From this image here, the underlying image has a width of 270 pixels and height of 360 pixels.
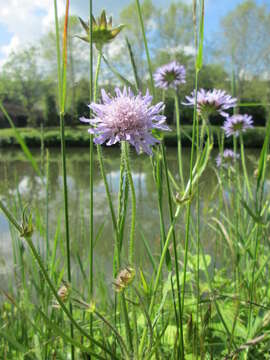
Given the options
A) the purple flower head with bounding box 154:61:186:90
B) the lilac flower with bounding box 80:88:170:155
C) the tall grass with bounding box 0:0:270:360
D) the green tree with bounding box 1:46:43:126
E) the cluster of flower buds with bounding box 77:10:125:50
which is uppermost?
the green tree with bounding box 1:46:43:126

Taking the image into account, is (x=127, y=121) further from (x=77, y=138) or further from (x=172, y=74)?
(x=77, y=138)

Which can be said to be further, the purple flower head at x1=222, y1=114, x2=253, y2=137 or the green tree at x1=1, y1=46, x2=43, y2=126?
the green tree at x1=1, y1=46, x2=43, y2=126

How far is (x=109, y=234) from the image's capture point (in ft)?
6.90

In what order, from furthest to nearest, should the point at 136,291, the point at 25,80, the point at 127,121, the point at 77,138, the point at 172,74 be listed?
1. the point at 25,80
2. the point at 77,138
3. the point at 172,74
4. the point at 127,121
5. the point at 136,291

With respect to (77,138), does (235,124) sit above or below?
above

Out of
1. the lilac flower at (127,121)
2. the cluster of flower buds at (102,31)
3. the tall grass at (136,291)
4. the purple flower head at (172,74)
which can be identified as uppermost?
the purple flower head at (172,74)

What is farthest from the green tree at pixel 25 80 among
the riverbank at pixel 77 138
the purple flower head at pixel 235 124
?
the purple flower head at pixel 235 124

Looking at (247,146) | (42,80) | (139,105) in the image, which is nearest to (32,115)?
(42,80)

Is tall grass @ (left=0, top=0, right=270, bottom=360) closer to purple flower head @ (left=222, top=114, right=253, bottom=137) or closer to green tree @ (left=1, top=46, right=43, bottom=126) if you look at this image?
purple flower head @ (left=222, top=114, right=253, bottom=137)

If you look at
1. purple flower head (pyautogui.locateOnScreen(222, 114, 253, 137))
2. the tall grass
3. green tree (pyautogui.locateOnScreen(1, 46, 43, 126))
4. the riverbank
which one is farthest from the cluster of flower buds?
green tree (pyautogui.locateOnScreen(1, 46, 43, 126))

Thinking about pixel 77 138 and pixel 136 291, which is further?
pixel 77 138

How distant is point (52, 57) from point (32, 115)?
7.26 ft

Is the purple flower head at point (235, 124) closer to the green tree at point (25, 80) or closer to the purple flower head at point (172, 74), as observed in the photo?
the purple flower head at point (172, 74)

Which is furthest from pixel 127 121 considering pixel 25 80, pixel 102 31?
pixel 25 80
